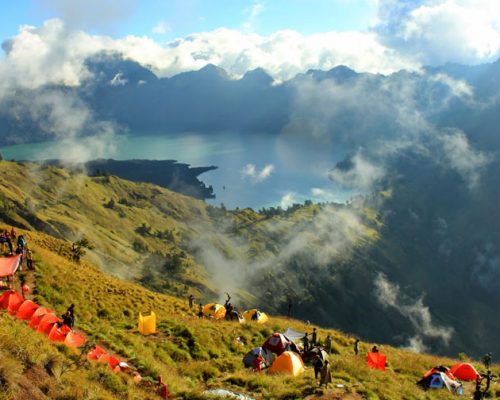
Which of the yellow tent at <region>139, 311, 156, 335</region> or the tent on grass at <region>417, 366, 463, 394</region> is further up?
the tent on grass at <region>417, 366, 463, 394</region>

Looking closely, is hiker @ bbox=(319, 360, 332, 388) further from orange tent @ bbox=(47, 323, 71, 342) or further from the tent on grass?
orange tent @ bbox=(47, 323, 71, 342)

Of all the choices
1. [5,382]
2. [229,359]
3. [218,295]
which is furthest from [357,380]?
[218,295]

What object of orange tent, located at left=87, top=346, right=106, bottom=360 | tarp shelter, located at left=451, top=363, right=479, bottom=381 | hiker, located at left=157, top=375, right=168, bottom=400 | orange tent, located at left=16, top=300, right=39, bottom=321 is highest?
tarp shelter, located at left=451, top=363, right=479, bottom=381

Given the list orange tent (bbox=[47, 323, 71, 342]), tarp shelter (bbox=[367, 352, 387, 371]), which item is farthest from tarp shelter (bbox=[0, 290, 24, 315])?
tarp shelter (bbox=[367, 352, 387, 371])

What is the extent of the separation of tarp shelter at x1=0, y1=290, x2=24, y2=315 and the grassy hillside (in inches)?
172

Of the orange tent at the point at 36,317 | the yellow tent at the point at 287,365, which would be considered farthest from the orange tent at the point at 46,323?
the yellow tent at the point at 287,365

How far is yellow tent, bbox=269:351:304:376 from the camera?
28.9 m

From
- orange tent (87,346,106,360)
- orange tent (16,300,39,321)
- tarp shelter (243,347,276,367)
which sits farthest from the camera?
tarp shelter (243,347,276,367)

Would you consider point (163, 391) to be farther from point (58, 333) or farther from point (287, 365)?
point (287, 365)

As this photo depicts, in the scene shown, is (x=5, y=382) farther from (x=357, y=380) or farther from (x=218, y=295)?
(x=218, y=295)

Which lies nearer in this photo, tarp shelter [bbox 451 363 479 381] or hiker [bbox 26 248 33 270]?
tarp shelter [bbox 451 363 479 381]

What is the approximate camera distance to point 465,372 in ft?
111

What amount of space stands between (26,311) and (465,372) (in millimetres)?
31337

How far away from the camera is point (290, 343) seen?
33375 millimetres
